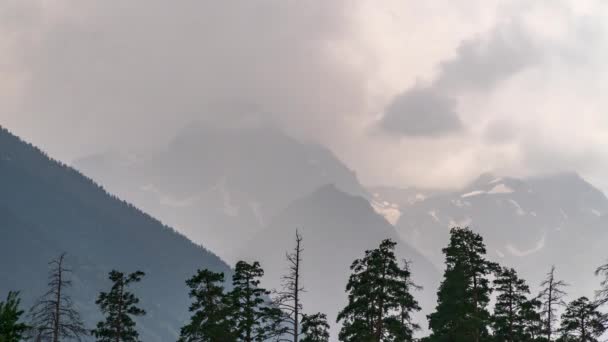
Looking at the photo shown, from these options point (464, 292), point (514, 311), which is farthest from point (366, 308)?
point (514, 311)

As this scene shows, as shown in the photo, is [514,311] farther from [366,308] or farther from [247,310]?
[247,310]

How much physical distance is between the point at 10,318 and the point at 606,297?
24356mm

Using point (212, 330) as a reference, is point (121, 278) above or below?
above

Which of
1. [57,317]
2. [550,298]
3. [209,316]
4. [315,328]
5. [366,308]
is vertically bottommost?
[57,317]

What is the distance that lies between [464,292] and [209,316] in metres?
17.9

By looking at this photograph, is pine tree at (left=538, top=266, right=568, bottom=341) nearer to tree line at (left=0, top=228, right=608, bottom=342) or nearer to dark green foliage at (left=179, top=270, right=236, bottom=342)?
tree line at (left=0, top=228, right=608, bottom=342)

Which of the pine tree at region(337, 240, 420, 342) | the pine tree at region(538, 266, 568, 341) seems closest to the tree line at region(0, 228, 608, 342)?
the pine tree at region(337, 240, 420, 342)

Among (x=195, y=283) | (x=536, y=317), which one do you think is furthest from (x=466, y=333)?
(x=195, y=283)

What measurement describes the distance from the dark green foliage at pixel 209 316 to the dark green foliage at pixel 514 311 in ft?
66.8

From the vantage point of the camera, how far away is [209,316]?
45.2 metres

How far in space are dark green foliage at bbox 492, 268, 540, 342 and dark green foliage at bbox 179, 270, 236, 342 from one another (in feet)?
66.8

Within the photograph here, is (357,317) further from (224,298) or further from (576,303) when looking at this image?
(576,303)

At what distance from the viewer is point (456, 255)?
1991 inches

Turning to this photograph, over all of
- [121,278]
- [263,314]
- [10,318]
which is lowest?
[10,318]
